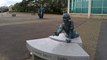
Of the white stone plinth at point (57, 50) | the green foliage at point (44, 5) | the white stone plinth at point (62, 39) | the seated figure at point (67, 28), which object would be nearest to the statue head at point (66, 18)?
the seated figure at point (67, 28)

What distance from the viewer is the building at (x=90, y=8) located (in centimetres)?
3797

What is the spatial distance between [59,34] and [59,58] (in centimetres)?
196

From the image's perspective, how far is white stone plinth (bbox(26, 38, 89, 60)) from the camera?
21.0 ft

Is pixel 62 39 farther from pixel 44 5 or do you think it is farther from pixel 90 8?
pixel 44 5

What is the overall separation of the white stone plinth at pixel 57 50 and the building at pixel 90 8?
30830 mm

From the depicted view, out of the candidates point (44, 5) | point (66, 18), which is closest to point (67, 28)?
point (66, 18)

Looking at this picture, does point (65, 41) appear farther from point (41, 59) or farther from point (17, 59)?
point (17, 59)

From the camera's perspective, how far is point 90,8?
38.9 metres

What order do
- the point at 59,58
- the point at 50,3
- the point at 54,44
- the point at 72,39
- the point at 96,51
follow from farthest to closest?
the point at 50,3
the point at 96,51
the point at 72,39
the point at 54,44
the point at 59,58

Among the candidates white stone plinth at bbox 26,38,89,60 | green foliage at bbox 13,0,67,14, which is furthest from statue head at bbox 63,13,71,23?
green foliage at bbox 13,0,67,14

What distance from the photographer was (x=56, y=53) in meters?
6.55

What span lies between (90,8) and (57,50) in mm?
32761

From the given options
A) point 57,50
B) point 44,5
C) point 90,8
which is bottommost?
point 44,5

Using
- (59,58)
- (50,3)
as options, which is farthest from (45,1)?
(59,58)
